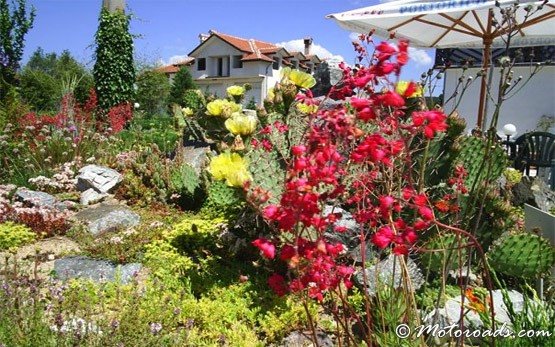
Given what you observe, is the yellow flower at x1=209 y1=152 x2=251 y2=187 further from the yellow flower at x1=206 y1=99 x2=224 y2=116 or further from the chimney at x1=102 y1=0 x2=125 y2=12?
the chimney at x1=102 y1=0 x2=125 y2=12

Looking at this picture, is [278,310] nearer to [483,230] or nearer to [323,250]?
[483,230]

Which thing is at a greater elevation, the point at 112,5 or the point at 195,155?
the point at 112,5

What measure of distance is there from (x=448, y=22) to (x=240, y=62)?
82.8 feet

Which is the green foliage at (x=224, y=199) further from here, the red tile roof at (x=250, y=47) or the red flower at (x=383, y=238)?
the red tile roof at (x=250, y=47)

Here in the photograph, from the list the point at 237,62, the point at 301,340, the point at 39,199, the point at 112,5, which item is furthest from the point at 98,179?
the point at 237,62

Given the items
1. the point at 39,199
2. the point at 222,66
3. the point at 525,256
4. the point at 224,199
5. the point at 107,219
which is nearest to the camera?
the point at 525,256

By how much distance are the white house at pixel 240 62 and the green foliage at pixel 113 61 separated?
17.1 m

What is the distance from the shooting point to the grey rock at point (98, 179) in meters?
5.74

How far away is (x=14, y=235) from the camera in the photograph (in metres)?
4.11

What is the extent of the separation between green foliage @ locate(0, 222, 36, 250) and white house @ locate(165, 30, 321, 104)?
25378 millimetres

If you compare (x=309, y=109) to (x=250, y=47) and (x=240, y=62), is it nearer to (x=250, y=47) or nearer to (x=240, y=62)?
(x=240, y=62)

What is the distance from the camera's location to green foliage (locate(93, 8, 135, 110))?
1208 centimetres

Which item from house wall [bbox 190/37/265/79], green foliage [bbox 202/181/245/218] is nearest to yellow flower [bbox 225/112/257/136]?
green foliage [bbox 202/181/245/218]

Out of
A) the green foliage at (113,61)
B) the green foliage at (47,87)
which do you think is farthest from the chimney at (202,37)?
the green foliage at (113,61)
